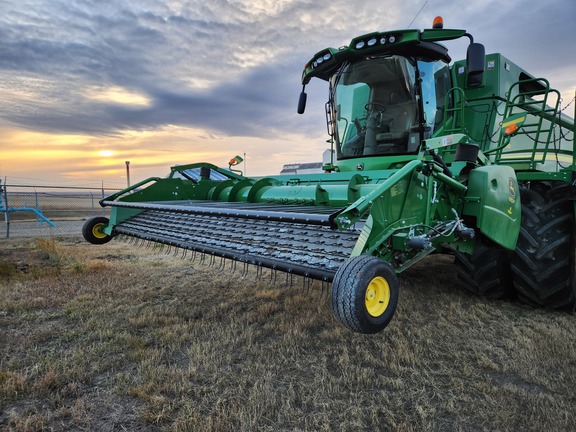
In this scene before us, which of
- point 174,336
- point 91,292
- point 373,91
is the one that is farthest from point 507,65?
point 91,292

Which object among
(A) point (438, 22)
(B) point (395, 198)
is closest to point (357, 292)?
(B) point (395, 198)

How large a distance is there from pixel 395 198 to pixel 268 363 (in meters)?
1.32

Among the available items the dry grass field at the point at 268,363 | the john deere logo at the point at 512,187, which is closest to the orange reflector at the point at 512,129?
the john deere logo at the point at 512,187

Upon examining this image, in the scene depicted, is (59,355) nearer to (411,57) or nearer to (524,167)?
(411,57)

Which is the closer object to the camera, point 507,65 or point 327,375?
point 327,375

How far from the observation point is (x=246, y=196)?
408 centimetres

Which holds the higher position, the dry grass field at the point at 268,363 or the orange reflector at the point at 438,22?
the orange reflector at the point at 438,22

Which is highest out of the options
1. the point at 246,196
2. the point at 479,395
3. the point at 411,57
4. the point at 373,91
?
the point at 411,57

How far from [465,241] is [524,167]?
164 cm

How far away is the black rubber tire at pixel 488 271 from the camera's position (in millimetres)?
3744

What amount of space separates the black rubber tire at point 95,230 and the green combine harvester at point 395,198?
1cm

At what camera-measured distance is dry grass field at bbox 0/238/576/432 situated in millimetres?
1963

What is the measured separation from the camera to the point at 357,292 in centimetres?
173

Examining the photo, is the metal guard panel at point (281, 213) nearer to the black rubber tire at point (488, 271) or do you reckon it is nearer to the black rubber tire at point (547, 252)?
the black rubber tire at point (488, 271)
